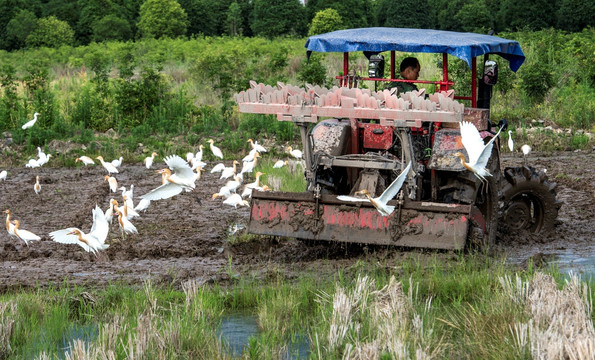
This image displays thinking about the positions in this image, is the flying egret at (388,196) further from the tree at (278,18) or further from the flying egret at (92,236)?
the tree at (278,18)

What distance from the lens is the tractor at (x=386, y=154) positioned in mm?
7648

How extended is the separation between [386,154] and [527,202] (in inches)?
88.1

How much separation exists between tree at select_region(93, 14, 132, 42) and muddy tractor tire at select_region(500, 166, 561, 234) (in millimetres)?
36785

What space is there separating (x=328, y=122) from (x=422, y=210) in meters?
1.39

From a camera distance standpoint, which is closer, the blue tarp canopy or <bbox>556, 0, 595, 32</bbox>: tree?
the blue tarp canopy

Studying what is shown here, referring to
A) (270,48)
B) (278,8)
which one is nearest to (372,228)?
(270,48)

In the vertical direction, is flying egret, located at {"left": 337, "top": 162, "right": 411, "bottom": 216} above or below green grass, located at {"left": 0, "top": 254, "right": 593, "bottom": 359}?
above

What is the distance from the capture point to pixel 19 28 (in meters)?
45.2

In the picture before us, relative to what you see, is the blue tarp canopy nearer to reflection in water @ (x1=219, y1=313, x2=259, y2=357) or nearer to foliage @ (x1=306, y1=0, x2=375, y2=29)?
reflection in water @ (x1=219, y1=313, x2=259, y2=357)

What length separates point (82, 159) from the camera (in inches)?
660

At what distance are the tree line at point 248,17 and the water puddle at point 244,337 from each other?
35.6 meters

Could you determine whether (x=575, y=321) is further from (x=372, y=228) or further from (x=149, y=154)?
(x=149, y=154)

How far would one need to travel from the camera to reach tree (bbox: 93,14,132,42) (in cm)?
4438

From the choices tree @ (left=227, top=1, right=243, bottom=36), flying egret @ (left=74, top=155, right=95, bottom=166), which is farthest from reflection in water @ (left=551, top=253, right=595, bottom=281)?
tree @ (left=227, top=1, right=243, bottom=36)
